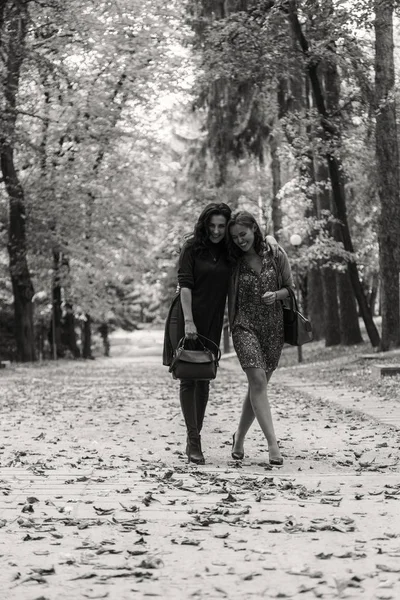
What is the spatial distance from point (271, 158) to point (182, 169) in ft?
15.8

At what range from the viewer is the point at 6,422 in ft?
38.2

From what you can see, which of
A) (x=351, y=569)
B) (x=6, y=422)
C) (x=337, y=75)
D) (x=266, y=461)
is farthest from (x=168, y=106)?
(x=351, y=569)

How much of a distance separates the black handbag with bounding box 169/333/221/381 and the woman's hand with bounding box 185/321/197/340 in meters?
0.05

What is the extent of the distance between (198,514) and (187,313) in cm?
215

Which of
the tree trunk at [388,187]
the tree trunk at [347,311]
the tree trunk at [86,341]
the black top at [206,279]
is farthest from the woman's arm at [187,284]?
the tree trunk at [86,341]

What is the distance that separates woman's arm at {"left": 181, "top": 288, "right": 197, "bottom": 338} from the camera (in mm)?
7555

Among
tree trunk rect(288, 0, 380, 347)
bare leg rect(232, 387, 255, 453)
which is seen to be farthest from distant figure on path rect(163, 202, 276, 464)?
tree trunk rect(288, 0, 380, 347)

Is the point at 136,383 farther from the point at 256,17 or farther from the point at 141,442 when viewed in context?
the point at 141,442

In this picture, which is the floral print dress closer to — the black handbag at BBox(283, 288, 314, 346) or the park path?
the black handbag at BBox(283, 288, 314, 346)

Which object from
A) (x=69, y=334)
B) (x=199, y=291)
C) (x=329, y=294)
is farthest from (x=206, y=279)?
(x=69, y=334)

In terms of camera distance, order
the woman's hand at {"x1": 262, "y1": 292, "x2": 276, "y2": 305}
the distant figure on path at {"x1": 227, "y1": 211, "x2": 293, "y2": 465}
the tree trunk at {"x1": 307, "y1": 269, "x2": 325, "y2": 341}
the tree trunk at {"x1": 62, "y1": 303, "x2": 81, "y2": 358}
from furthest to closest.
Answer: the tree trunk at {"x1": 62, "y1": 303, "x2": 81, "y2": 358} < the tree trunk at {"x1": 307, "y1": 269, "x2": 325, "y2": 341} < the distant figure on path at {"x1": 227, "y1": 211, "x2": 293, "y2": 465} < the woman's hand at {"x1": 262, "y1": 292, "x2": 276, "y2": 305}

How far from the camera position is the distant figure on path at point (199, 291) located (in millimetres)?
7566

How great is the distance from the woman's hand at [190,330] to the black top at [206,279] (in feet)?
0.63

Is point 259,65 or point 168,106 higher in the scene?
point 168,106
